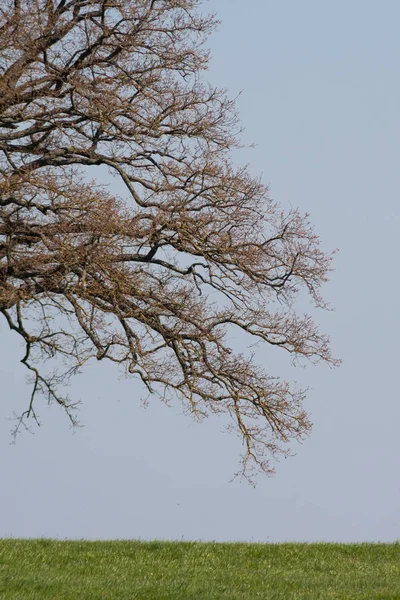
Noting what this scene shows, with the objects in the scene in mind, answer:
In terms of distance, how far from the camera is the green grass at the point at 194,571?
10539 mm

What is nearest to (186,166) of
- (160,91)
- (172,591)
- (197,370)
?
(160,91)

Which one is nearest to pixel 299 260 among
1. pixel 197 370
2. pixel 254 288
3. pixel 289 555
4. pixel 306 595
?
pixel 254 288

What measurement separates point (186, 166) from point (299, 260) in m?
2.91

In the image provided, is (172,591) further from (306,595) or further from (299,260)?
(299,260)

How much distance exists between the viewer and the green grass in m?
10.5

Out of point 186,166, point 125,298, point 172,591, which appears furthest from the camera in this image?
point 186,166

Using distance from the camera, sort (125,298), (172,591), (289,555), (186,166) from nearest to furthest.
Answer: (172,591)
(289,555)
(125,298)
(186,166)

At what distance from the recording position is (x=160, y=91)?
16172mm

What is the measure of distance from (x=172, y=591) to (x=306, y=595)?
5.69 ft

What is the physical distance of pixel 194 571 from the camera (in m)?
12.1

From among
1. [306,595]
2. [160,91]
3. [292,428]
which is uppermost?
[160,91]

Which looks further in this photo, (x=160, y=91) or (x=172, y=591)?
(x=160, y=91)

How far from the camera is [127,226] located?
1452 cm

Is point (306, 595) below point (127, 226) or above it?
below
